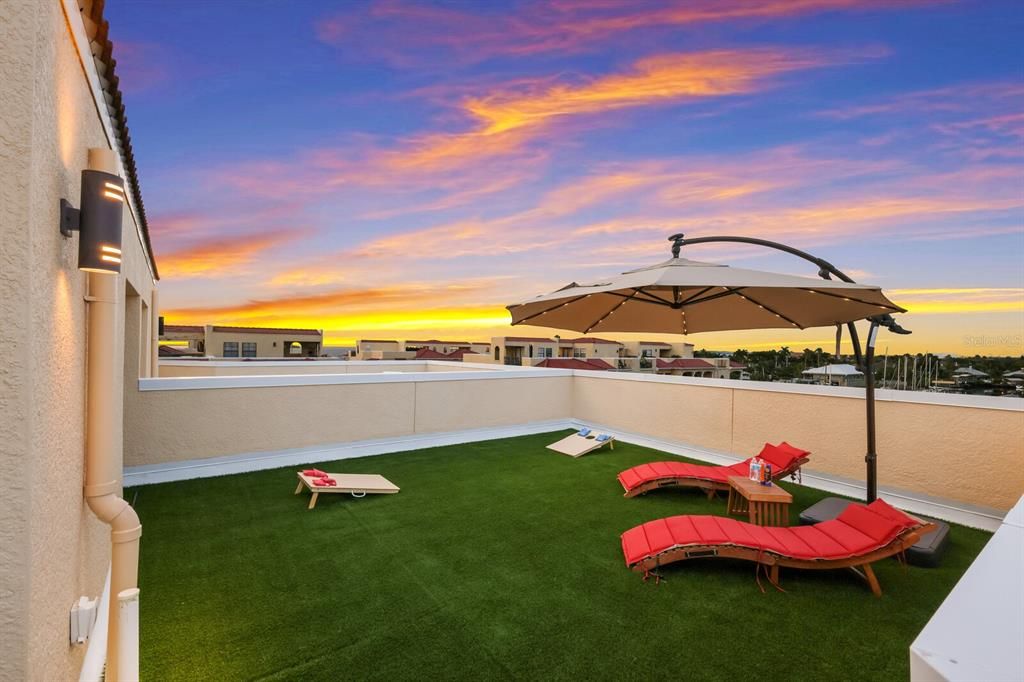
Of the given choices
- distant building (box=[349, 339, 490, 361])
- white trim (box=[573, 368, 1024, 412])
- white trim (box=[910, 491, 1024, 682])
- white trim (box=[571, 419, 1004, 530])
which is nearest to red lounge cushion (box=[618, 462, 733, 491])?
white trim (box=[571, 419, 1004, 530])

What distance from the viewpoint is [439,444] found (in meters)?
9.18

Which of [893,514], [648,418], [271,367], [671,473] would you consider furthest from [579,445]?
[271,367]

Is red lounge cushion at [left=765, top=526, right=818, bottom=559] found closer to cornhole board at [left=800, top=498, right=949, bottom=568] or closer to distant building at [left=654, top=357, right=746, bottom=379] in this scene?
cornhole board at [left=800, top=498, right=949, bottom=568]

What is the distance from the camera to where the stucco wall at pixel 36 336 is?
149cm

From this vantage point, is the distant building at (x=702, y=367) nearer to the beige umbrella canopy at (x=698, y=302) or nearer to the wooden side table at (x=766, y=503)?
the beige umbrella canopy at (x=698, y=302)

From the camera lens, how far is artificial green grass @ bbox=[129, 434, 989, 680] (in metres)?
3.12

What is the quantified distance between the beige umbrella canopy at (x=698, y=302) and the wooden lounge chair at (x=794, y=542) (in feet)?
6.32

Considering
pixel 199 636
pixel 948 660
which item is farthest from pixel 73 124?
pixel 948 660

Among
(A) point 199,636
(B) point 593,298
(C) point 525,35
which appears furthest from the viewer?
(C) point 525,35

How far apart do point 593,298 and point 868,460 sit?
3.60m

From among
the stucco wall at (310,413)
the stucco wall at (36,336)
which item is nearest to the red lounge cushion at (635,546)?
the stucco wall at (36,336)

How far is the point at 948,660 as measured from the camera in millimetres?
1178

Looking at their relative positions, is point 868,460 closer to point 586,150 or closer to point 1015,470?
point 1015,470

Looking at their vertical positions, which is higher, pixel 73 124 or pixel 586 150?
pixel 586 150
